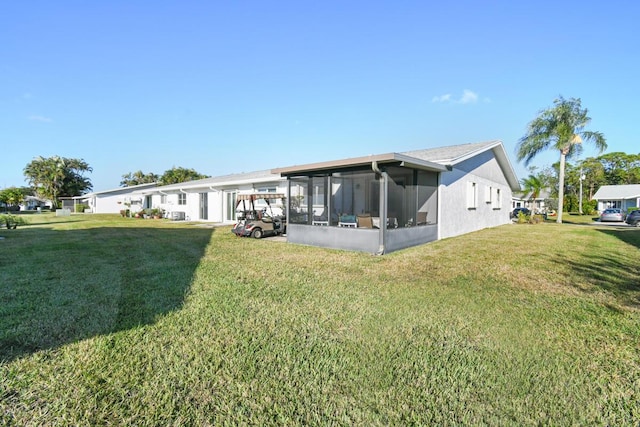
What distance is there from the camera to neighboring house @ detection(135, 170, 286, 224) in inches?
684

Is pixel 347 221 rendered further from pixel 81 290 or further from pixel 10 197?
pixel 10 197

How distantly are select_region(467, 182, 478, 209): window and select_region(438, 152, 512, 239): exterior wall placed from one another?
99 millimetres

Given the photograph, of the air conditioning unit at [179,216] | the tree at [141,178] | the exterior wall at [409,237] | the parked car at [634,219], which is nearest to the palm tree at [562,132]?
the parked car at [634,219]

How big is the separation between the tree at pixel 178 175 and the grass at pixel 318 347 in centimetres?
4559

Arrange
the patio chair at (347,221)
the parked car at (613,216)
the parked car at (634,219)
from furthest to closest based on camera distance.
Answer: the parked car at (613,216) < the parked car at (634,219) < the patio chair at (347,221)

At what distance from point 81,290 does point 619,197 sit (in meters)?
52.0

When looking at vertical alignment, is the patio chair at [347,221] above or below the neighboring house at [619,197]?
below

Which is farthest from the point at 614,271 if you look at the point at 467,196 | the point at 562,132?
the point at 562,132

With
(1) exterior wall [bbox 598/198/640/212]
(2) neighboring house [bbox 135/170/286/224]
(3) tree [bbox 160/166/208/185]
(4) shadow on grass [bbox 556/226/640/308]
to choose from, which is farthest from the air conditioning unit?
(1) exterior wall [bbox 598/198/640/212]

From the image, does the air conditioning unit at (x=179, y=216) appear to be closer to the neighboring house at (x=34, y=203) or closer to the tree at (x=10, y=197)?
the tree at (x=10, y=197)

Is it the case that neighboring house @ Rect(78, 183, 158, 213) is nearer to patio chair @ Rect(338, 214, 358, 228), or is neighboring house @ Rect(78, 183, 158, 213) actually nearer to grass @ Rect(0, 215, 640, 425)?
patio chair @ Rect(338, 214, 358, 228)

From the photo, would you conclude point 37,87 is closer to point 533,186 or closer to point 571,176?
point 533,186

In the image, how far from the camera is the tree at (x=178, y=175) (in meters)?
47.7

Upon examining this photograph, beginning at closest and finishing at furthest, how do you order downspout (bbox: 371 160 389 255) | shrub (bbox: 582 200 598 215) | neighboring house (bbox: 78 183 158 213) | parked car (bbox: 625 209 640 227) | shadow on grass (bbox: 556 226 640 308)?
shadow on grass (bbox: 556 226 640 308) < downspout (bbox: 371 160 389 255) < parked car (bbox: 625 209 640 227) < neighboring house (bbox: 78 183 158 213) < shrub (bbox: 582 200 598 215)
